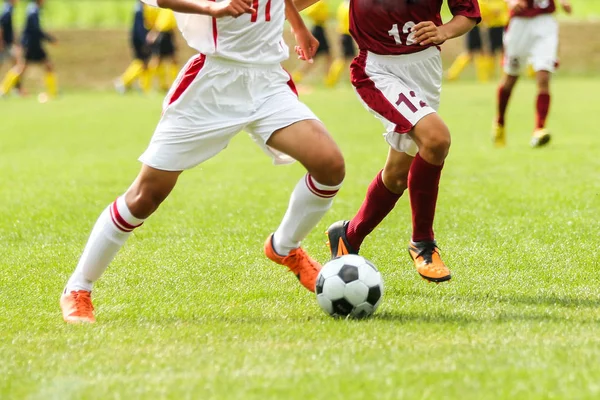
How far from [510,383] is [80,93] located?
88.3 feet

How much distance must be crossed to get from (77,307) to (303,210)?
115cm

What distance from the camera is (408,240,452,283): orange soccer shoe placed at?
531cm

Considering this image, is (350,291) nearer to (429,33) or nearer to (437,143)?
(437,143)

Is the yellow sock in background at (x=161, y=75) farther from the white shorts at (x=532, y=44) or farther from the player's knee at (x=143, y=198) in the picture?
the player's knee at (x=143, y=198)

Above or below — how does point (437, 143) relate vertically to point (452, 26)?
below

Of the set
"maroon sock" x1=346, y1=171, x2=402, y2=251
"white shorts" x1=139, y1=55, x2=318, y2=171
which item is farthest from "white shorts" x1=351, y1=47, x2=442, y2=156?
"white shorts" x1=139, y1=55, x2=318, y2=171

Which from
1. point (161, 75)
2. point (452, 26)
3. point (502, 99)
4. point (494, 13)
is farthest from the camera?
point (494, 13)

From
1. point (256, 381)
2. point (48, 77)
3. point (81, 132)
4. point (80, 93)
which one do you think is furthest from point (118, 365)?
point (80, 93)

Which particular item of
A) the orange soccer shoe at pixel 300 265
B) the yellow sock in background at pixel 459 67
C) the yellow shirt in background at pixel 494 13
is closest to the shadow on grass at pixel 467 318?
the orange soccer shoe at pixel 300 265

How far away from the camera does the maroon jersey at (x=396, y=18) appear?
217 inches

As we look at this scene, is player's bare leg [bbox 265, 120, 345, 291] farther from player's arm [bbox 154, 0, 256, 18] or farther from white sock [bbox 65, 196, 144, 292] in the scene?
white sock [bbox 65, 196, 144, 292]

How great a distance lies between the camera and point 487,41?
98.0ft

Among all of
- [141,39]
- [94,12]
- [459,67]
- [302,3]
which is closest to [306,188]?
[302,3]

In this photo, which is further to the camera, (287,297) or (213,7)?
(287,297)
